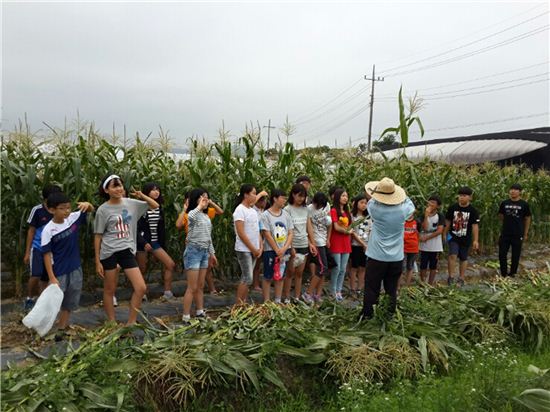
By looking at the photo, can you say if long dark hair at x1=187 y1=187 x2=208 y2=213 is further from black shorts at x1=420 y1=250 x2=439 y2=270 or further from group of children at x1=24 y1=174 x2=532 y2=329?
black shorts at x1=420 y1=250 x2=439 y2=270

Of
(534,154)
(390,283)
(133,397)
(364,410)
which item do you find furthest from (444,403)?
(534,154)

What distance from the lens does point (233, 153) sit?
23.9ft

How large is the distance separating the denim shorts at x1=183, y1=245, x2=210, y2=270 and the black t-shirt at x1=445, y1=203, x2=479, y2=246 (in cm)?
452

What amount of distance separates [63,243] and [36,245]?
0.46 meters

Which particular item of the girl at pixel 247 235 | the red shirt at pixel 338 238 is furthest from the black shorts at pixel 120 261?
the red shirt at pixel 338 238

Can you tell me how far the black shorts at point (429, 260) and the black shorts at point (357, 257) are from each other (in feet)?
4.03

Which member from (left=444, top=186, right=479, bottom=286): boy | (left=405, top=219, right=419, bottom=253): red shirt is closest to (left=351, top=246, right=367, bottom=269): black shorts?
(left=405, top=219, right=419, bottom=253): red shirt

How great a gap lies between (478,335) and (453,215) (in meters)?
3.42

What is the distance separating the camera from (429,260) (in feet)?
25.7

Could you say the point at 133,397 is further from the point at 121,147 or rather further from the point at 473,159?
the point at 473,159

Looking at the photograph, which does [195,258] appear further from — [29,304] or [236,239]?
[29,304]

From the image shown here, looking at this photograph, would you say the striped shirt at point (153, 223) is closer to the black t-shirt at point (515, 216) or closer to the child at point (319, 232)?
the child at point (319, 232)

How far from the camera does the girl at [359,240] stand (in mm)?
7039

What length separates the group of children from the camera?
4.77m
